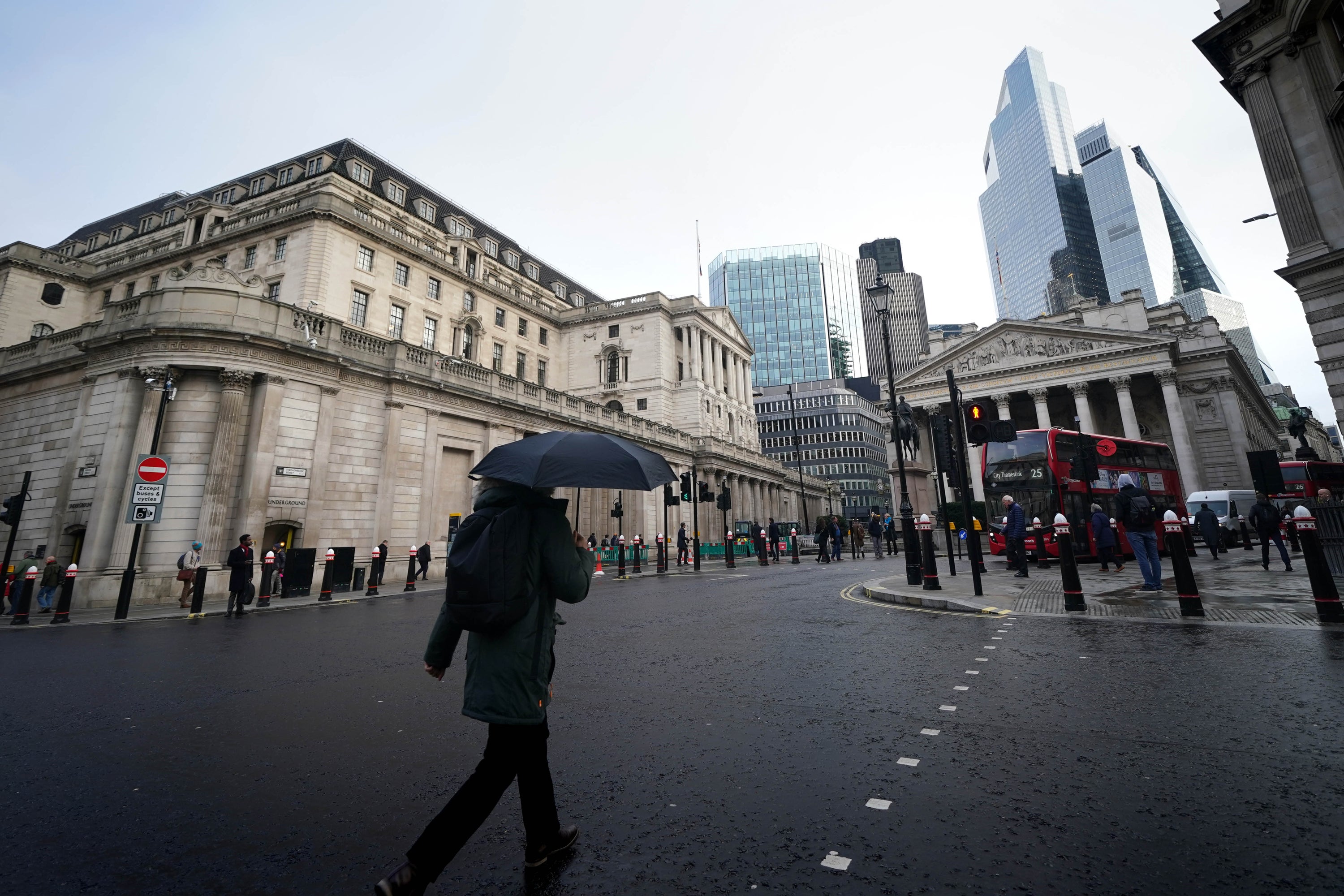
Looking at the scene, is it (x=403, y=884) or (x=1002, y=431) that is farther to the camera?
(x=1002, y=431)

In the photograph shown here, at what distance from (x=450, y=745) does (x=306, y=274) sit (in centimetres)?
3427

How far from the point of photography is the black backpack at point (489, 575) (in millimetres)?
2463

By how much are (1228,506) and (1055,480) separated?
17.7 meters

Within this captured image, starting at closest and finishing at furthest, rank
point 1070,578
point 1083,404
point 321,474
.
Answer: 1. point 1070,578
2. point 321,474
3. point 1083,404

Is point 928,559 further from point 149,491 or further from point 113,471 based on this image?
point 113,471

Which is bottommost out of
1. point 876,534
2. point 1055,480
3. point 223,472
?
point 876,534

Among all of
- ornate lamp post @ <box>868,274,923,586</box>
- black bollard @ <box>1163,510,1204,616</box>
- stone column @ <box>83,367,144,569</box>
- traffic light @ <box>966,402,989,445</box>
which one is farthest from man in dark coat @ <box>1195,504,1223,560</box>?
stone column @ <box>83,367,144,569</box>

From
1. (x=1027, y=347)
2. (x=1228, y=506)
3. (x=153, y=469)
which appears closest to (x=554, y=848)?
(x=153, y=469)

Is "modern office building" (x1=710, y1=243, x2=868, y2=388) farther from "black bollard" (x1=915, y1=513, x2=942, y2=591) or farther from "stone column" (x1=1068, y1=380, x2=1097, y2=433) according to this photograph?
"black bollard" (x1=915, y1=513, x2=942, y2=591)

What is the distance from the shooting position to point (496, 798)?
92.8 inches

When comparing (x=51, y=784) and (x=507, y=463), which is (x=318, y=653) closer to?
(x=51, y=784)

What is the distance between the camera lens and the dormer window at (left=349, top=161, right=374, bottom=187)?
1510 inches

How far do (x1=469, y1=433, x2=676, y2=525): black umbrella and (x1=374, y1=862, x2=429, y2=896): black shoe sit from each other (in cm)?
149

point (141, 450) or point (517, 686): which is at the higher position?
point (141, 450)
